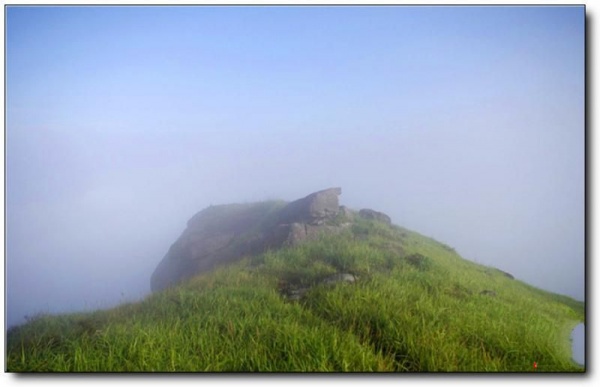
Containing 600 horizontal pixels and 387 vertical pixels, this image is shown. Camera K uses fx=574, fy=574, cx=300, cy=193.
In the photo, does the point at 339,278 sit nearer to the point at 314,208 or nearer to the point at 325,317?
the point at 325,317

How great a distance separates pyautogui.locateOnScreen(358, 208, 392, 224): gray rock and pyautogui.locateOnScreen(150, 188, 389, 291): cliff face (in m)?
0.01

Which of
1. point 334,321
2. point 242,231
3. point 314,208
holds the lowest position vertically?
point 334,321

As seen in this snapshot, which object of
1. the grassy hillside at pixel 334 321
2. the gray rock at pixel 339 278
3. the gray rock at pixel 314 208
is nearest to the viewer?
the grassy hillside at pixel 334 321

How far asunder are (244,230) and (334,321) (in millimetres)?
792

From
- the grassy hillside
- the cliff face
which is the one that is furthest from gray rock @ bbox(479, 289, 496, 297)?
the cliff face

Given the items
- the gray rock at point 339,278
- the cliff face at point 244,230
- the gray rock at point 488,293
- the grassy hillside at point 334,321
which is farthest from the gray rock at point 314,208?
the gray rock at point 488,293

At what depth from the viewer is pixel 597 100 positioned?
136 inches

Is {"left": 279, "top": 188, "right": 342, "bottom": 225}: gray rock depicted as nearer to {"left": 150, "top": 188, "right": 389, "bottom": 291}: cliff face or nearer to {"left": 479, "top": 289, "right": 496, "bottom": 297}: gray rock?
{"left": 150, "top": 188, "right": 389, "bottom": 291}: cliff face

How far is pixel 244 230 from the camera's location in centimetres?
354

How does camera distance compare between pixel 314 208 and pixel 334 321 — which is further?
pixel 314 208

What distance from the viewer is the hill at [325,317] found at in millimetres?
3135

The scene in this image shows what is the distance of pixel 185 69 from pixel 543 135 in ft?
7.25

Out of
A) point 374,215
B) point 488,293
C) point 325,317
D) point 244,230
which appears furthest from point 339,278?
point 488,293

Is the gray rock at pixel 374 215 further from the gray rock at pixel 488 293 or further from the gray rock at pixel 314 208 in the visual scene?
the gray rock at pixel 488 293
